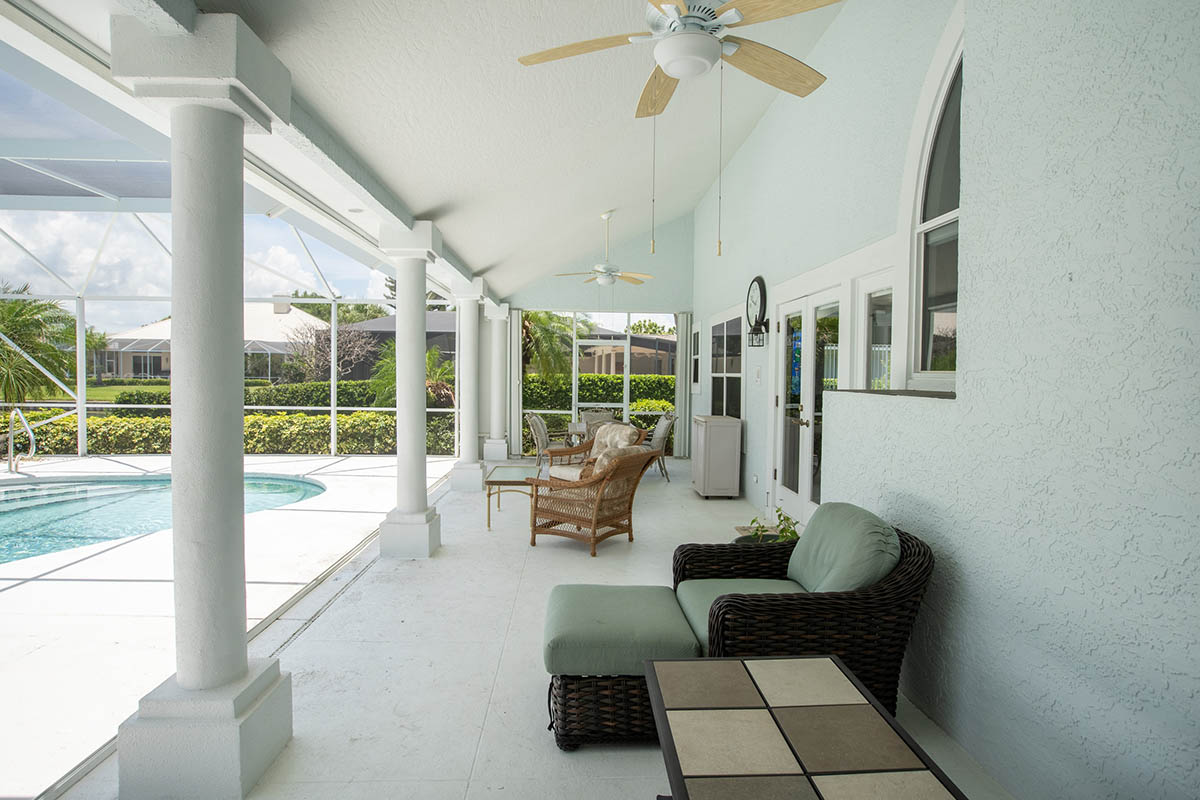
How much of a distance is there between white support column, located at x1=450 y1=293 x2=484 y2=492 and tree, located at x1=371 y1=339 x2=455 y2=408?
370 cm

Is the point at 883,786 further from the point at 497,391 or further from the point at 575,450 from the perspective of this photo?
the point at 497,391

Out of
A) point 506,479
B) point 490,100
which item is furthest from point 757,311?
point 490,100

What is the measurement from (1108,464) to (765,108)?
5.34 metres

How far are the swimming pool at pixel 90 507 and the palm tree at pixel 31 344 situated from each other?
2.27 m

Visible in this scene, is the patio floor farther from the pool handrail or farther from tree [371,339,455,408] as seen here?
the pool handrail

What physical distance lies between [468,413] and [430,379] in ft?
13.7

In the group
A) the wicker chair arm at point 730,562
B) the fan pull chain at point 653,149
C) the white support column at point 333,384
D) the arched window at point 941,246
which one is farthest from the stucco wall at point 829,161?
the white support column at point 333,384

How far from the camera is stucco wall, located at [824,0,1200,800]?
4.69ft

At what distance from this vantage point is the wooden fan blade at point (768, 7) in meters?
1.87

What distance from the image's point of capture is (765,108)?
6.00 m

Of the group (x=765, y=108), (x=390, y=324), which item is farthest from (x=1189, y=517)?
(x=390, y=324)

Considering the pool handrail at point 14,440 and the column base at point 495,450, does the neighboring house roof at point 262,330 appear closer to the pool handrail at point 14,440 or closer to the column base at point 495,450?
the pool handrail at point 14,440

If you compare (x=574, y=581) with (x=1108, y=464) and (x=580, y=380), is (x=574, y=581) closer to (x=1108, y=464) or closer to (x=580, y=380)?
(x=1108, y=464)

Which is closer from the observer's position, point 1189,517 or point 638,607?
point 1189,517
